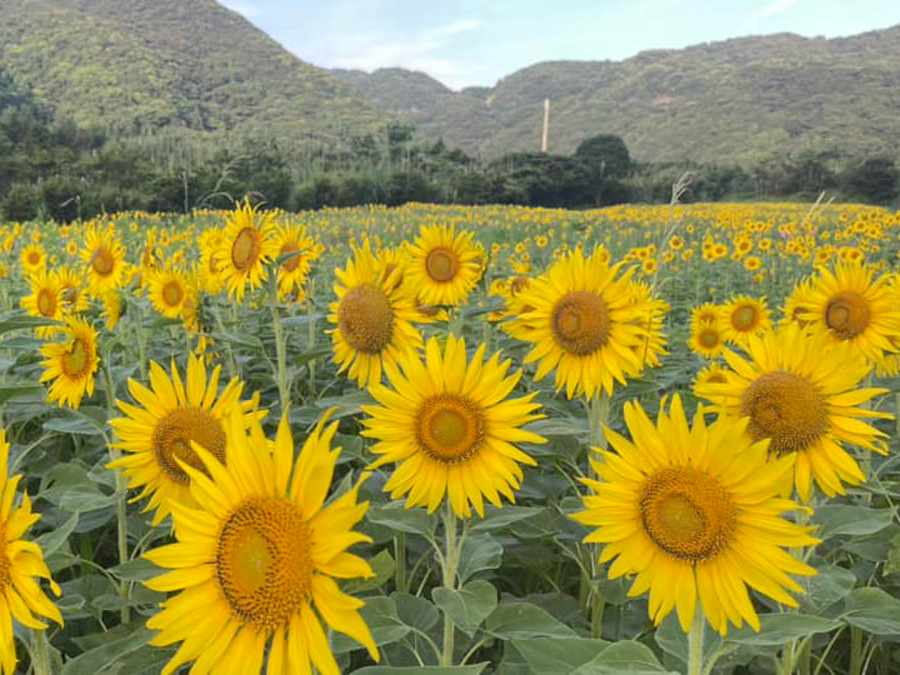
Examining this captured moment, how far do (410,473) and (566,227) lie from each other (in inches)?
565

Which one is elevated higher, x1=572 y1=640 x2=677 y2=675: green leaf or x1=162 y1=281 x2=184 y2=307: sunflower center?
x1=162 y1=281 x2=184 y2=307: sunflower center

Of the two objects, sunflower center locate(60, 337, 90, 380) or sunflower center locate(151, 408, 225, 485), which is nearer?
sunflower center locate(151, 408, 225, 485)

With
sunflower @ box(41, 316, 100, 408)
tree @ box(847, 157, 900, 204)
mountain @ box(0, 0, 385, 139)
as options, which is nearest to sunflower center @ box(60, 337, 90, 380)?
sunflower @ box(41, 316, 100, 408)

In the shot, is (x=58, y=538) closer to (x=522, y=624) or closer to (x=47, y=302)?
(x=522, y=624)

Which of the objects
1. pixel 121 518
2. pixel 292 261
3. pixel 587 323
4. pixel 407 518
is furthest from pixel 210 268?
pixel 407 518

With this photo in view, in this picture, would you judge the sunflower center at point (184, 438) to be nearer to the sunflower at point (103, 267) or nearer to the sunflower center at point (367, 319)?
the sunflower center at point (367, 319)

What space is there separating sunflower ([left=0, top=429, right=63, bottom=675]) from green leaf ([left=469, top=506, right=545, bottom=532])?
86 cm

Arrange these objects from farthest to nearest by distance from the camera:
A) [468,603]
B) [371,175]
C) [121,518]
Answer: [371,175], [121,518], [468,603]

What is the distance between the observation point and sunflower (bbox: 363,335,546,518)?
1490 mm

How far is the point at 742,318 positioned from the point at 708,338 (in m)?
0.21

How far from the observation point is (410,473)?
1.50 m

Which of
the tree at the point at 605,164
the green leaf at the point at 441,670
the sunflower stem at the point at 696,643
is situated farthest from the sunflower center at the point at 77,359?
the tree at the point at 605,164

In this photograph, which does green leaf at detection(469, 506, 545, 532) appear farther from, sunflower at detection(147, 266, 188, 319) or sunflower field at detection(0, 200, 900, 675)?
sunflower at detection(147, 266, 188, 319)

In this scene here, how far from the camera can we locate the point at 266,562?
923 mm
